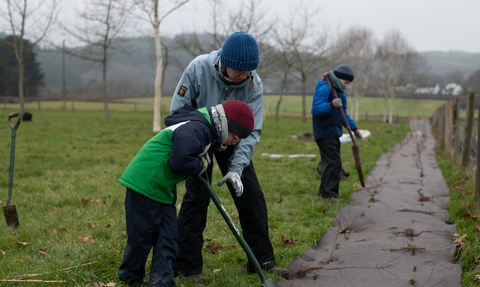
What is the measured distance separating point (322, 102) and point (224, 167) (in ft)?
8.95

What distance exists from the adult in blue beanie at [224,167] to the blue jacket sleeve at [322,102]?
7.88 ft

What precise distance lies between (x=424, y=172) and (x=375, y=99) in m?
64.3

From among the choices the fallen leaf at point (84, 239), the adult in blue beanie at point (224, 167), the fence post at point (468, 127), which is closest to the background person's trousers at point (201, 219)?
the adult in blue beanie at point (224, 167)

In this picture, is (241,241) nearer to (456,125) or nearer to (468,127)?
(468,127)

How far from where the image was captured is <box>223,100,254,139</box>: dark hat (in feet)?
8.36

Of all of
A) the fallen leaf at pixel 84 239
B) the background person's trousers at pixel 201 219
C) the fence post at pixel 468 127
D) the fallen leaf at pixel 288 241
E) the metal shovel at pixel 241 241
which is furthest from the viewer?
→ the fence post at pixel 468 127

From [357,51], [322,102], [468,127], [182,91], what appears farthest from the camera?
[357,51]

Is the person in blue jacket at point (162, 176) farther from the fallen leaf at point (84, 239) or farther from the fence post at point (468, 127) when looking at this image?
the fence post at point (468, 127)

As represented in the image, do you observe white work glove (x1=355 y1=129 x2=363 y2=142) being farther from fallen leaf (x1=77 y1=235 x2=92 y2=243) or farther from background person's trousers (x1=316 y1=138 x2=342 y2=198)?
fallen leaf (x1=77 y1=235 x2=92 y2=243)

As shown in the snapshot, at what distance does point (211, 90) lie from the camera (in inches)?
114

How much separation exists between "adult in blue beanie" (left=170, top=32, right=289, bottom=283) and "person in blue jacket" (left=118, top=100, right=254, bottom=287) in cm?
22

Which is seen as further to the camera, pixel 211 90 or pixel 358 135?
pixel 358 135

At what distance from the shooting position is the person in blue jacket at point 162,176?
2.54 meters

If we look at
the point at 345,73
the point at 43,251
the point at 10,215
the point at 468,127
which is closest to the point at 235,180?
the point at 43,251
